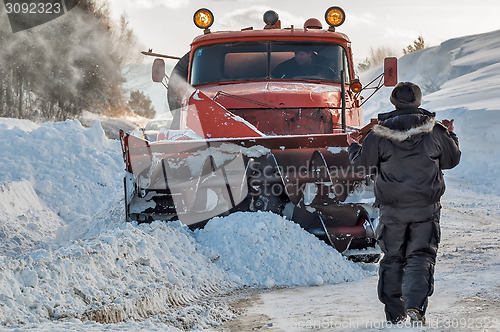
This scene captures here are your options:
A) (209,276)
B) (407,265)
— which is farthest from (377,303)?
(209,276)

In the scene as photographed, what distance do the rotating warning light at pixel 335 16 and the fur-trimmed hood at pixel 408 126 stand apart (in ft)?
16.0

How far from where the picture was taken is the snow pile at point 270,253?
Answer: 223 inches

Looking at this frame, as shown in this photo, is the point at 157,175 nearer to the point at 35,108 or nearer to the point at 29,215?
→ the point at 29,215

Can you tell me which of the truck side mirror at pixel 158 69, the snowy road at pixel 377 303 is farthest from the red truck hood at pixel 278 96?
the snowy road at pixel 377 303

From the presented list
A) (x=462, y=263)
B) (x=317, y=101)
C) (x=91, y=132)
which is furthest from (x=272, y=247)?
(x=91, y=132)

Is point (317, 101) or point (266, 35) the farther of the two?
point (266, 35)

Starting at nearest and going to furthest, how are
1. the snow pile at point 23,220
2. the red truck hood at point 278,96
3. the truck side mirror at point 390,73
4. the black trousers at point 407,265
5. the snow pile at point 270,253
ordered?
the black trousers at point 407,265 < the snow pile at point 270,253 < the red truck hood at point 278,96 < the truck side mirror at point 390,73 < the snow pile at point 23,220

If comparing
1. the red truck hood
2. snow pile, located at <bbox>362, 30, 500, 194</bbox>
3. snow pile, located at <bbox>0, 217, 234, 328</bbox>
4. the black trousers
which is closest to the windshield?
the red truck hood

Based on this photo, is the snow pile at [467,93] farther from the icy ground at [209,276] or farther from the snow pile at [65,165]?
the snow pile at [65,165]

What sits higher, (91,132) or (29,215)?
(91,132)

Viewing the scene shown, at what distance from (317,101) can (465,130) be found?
11.6 m

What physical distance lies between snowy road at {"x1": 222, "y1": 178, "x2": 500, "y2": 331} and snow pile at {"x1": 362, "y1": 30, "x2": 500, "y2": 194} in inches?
276

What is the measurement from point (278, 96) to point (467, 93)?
17.0 meters

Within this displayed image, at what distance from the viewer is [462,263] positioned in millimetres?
6172
